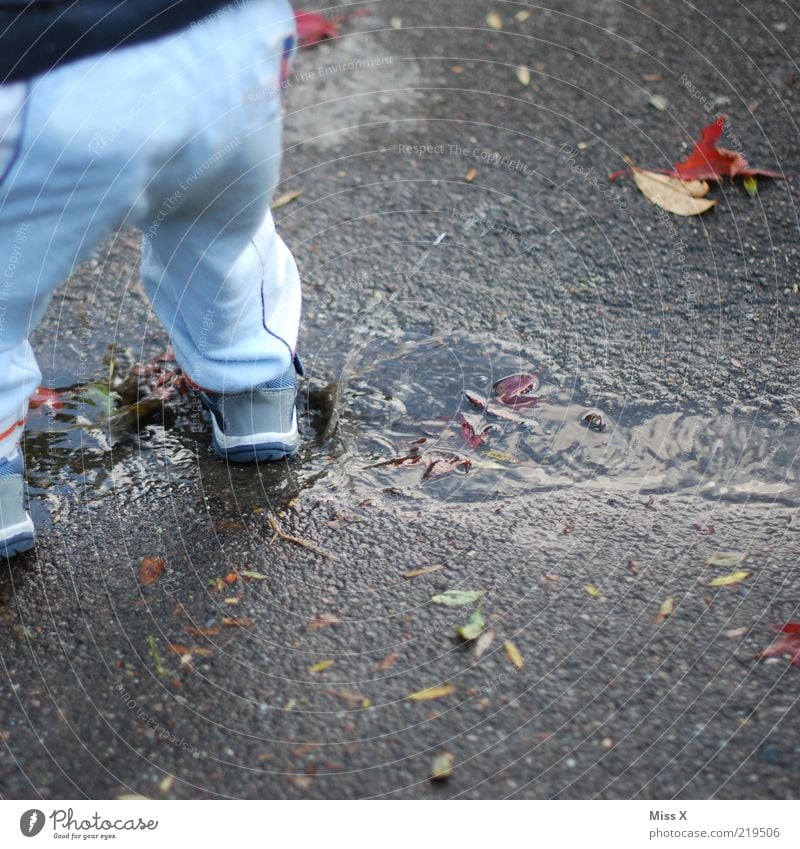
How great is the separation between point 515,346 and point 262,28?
96cm

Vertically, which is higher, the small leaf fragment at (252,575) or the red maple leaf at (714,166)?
the red maple leaf at (714,166)

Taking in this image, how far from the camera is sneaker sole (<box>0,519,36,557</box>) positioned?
69.3 inches

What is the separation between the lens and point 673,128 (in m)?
2.71

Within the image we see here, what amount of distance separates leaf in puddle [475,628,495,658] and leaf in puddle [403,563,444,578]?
16 cm

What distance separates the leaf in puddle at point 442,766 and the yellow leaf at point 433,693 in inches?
3.9

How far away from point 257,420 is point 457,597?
53cm

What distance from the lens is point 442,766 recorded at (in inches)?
55.6

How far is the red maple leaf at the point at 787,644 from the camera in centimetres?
153
